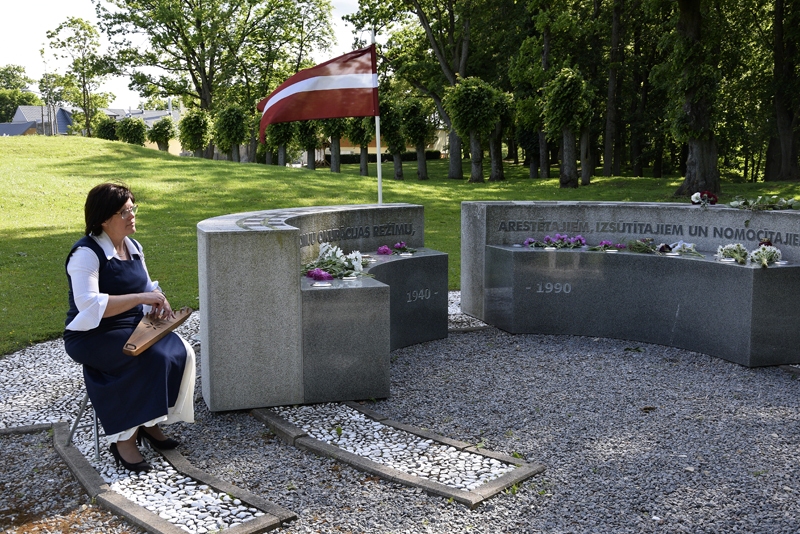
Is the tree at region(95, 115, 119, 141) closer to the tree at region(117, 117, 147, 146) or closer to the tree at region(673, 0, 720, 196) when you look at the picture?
the tree at region(117, 117, 147, 146)

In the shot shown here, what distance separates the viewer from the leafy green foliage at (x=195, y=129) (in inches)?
1416

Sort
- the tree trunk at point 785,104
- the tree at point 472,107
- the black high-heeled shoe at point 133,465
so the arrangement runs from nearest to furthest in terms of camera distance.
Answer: the black high-heeled shoe at point 133,465 < the tree trunk at point 785,104 < the tree at point 472,107

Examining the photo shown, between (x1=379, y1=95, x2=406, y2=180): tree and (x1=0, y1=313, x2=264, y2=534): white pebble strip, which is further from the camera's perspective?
(x1=379, y1=95, x2=406, y2=180): tree

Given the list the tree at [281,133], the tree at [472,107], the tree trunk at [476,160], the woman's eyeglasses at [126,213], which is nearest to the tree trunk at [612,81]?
the tree at [472,107]

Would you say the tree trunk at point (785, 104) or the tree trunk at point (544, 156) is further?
the tree trunk at point (544, 156)

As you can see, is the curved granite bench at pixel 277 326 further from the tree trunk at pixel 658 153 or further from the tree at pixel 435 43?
the tree trunk at pixel 658 153

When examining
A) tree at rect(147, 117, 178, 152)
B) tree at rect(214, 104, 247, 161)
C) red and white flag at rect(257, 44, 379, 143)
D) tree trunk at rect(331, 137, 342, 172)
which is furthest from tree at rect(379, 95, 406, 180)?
red and white flag at rect(257, 44, 379, 143)

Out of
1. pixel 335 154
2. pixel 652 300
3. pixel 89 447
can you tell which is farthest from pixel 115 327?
pixel 335 154

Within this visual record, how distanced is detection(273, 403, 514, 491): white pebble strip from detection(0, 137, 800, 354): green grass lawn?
441cm

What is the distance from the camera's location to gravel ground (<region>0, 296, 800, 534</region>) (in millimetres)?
4352

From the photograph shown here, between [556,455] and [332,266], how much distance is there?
2.79m

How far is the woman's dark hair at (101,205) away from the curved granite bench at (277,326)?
1133 millimetres

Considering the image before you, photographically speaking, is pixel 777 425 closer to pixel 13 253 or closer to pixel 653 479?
pixel 653 479

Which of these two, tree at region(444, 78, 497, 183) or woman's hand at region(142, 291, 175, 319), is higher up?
tree at region(444, 78, 497, 183)
